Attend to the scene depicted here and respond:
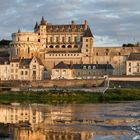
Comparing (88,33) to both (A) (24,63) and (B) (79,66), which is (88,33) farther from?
(A) (24,63)

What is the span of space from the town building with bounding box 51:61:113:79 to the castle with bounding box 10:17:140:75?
16.0 feet

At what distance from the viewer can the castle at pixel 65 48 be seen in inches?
3125

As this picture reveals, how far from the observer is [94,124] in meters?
27.7

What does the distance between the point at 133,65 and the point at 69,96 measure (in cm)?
2364

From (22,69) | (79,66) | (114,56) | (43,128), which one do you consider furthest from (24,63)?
(43,128)

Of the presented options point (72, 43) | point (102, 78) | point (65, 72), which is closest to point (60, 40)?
point (72, 43)

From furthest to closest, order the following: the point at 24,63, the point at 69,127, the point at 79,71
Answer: the point at 24,63 < the point at 79,71 < the point at 69,127

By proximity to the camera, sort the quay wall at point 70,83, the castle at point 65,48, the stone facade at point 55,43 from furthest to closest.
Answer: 1. the stone facade at point 55,43
2. the castle at point 65,48
3. the quay wall at point 70,83

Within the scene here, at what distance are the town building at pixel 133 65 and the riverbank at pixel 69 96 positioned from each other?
1717 centimetres

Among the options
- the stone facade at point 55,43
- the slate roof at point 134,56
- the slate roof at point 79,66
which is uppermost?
the stone facade at point 55,43

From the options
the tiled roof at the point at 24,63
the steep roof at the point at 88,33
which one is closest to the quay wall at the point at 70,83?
the tiled roof at the point at 24,63

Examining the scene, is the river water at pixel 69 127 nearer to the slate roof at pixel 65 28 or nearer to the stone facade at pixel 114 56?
the stone facade at pixel 114 56

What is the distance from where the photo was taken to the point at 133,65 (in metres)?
73.6

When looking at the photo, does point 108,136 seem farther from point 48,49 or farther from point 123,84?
point 48,49
